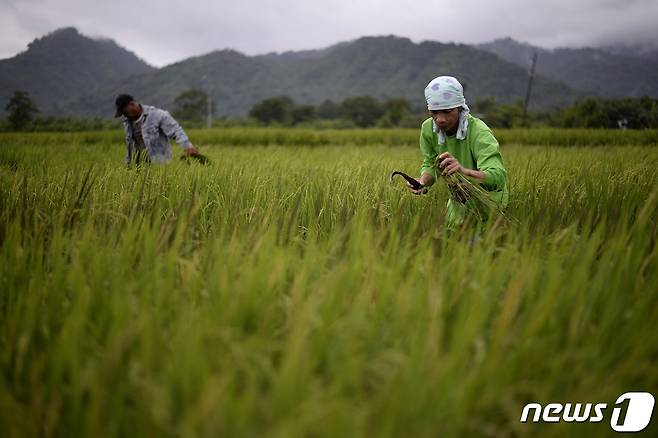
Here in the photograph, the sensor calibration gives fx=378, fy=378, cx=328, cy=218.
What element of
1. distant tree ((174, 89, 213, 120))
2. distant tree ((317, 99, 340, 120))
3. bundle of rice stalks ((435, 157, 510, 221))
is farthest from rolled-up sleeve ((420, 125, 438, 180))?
distant tree ((317, 99, 340, 120))

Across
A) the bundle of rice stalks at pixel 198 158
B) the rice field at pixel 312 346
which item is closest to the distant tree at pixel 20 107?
the bundle of rice stalks at pixel 198 158

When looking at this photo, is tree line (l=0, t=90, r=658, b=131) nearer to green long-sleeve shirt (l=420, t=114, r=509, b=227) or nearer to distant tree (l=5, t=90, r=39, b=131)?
distant tree (l=5, t=90, r=39, b=131)

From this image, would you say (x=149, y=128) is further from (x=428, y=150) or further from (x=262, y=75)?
(x=262, y=75)

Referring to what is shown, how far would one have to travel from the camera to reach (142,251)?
1461mm

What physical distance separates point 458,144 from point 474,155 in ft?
0.47

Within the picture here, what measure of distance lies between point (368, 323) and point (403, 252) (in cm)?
49

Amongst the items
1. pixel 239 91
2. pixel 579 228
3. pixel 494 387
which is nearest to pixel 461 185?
pixel 579 228

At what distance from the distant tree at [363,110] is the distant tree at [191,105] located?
2885 centimetres

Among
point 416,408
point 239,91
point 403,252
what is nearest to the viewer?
point 416,408

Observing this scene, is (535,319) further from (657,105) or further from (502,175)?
(657,105)

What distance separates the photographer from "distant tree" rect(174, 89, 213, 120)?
219 ft

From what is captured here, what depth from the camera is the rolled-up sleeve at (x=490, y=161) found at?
203 centimetres

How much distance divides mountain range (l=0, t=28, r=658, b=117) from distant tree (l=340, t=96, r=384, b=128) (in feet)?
139

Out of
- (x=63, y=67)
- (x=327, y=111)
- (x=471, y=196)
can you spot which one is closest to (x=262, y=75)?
(x=63, y=67)
